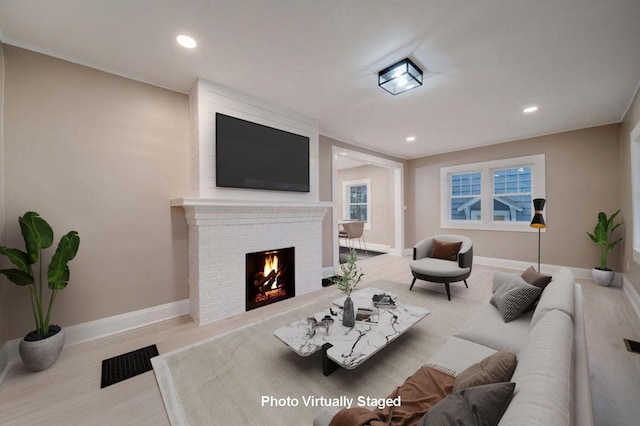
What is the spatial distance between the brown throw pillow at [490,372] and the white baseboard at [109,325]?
2.97 m

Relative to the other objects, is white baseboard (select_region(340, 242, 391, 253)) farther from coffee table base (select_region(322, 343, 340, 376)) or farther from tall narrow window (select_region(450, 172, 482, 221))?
coffee table base (select_region(322, 343, 340, 376))

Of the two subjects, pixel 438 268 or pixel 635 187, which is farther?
pixel 438 268

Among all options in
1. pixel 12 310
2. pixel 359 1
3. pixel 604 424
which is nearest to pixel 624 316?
pixel 604 424

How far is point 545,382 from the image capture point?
782 mm

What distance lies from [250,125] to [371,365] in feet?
9.56

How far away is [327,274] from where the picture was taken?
456 cm

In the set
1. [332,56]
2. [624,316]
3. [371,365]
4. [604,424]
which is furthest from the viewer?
[624,316]

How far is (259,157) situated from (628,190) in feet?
16.8

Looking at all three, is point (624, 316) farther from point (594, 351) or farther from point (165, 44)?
point (165, 44)

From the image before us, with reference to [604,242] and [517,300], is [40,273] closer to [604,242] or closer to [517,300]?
[517,300]

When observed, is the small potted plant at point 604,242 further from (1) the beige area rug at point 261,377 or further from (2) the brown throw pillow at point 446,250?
(1) the beige area rug at point 261,377

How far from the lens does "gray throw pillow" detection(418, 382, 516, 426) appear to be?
75cm

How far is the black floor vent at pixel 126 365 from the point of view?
1.88 metres

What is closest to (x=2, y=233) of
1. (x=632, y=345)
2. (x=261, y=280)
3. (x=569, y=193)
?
(x=261, y=280)
